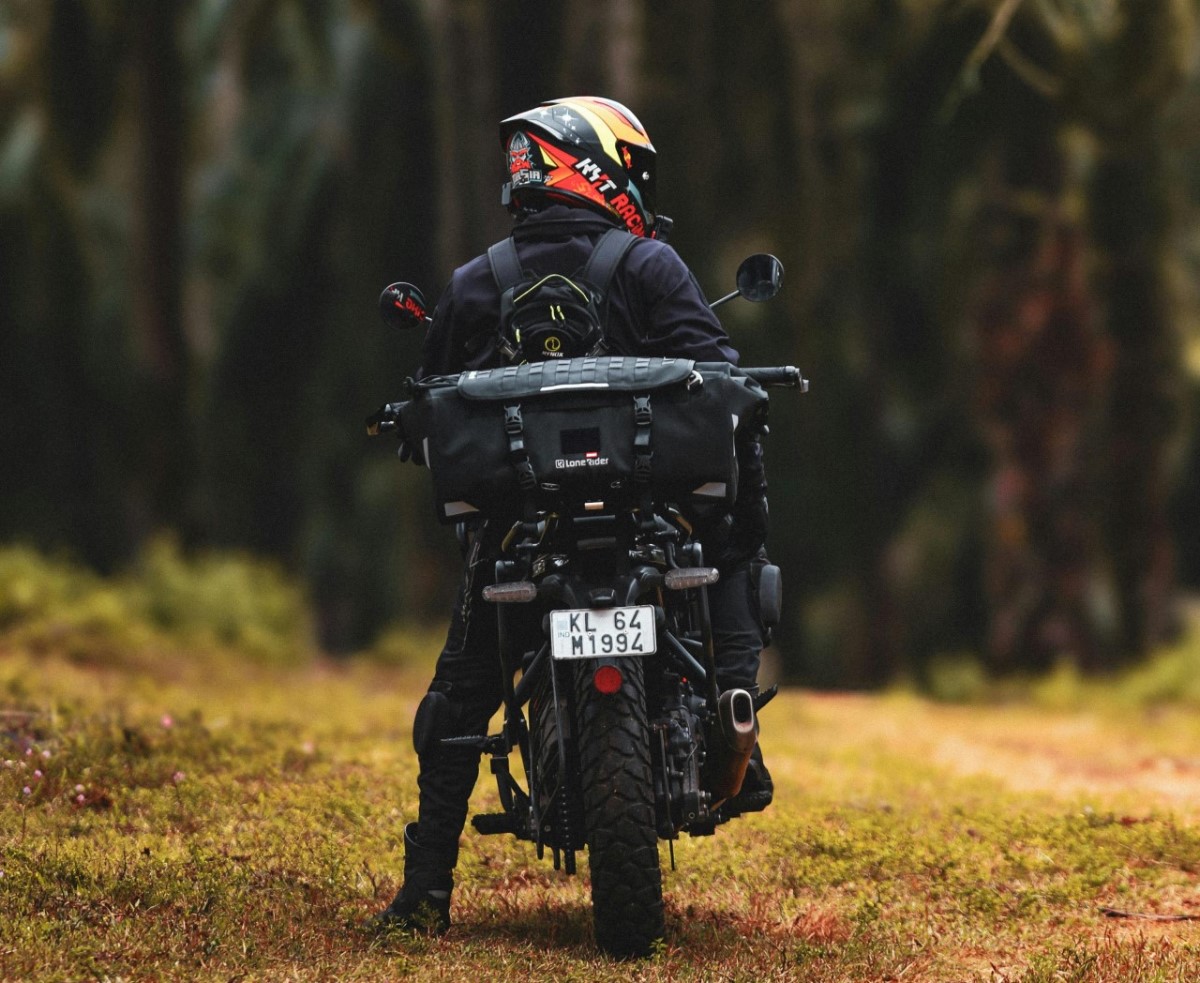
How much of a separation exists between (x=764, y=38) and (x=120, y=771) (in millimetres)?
14619

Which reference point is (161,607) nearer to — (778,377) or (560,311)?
(560,311)

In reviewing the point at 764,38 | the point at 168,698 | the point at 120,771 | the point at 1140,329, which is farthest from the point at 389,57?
the point at 120,771

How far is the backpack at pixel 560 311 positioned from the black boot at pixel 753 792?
1.34 m

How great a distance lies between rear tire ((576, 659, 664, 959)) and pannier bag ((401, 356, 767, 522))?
54 centimetres

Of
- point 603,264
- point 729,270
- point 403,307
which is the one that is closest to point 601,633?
point 603,264

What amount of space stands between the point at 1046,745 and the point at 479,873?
21.4 ft

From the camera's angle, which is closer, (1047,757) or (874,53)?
(1047,757)

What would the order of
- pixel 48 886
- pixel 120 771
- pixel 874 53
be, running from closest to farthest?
pixel 48 886
pixel 120 771
pixel 874 53

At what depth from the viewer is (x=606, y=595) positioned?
17.9ft

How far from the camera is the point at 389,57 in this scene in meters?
21.6

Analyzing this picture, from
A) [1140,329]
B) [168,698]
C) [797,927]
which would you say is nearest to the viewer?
[797,927]

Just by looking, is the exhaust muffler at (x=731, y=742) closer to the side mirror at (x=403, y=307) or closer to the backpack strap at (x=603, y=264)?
the backpack strap at (x=603, y=264)

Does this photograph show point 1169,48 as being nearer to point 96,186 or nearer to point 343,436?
point 343,436

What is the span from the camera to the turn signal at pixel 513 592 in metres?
5.48
